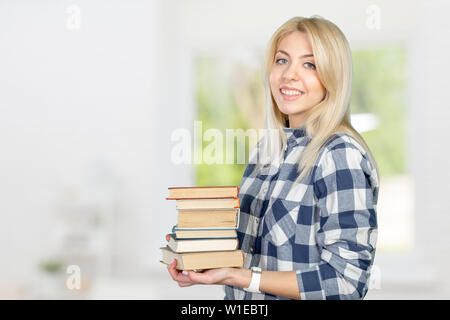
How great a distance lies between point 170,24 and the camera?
12.8 feet

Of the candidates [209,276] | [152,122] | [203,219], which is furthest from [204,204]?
[152,122]

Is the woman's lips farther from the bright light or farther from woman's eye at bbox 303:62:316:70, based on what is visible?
the bright light

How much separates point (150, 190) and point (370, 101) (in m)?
1.69

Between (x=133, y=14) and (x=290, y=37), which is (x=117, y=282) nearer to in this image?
(x=133, y=14)

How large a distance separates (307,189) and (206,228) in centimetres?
26

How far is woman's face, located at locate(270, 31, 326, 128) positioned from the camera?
4.60ft

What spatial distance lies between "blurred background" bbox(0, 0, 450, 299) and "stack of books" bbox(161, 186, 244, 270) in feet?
7.94

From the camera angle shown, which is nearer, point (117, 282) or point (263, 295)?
point (263, 295)

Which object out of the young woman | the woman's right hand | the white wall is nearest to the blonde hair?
the young woman

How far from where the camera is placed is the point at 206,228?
126 centimetres

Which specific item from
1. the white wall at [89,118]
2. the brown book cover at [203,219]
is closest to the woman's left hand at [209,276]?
the brown book cover at [203,219]

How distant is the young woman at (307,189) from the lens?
1.22 meters

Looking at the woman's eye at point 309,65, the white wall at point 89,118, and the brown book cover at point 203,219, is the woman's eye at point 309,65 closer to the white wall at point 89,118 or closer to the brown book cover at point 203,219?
the brown book cover at point 203,219

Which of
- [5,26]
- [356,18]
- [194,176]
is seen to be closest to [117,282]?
[194,176]
